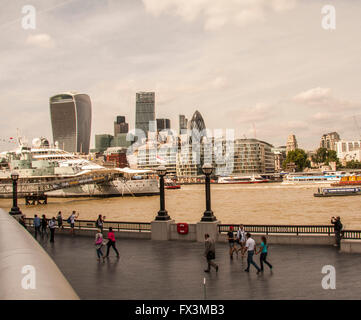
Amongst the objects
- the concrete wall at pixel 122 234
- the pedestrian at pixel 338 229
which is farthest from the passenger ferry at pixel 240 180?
the pedestrian at pixel 338 229

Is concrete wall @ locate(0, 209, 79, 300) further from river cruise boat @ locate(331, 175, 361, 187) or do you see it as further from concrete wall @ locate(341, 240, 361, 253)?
river cruise boat @ locate(331, 175, 361, 187)

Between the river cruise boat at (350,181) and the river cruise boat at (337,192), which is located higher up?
the river cruise boat at (350,181)

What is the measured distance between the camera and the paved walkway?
10273mm

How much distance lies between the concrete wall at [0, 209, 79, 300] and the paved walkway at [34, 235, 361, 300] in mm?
4401

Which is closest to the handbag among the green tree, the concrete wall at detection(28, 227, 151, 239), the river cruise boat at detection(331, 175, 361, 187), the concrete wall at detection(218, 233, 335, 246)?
the concrete wall at detection(218, 233, 335, 246)

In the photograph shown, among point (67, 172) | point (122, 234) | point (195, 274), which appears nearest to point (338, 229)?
point (195, 274)

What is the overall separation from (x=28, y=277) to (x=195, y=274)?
313 inches

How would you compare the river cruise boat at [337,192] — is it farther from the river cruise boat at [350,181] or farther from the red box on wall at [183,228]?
the red box on wall at [183,228]

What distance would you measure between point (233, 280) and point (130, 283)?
9.81 ft

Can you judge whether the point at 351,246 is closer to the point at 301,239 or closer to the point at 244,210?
the point at 301,239

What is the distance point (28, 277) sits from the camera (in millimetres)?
5168

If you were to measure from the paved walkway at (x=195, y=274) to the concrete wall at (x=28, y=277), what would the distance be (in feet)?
14.4

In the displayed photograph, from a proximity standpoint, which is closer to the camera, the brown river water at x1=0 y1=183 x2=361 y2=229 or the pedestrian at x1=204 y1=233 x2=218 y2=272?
the pedestrian at x1=204 y1=233 x2=218 y2=272

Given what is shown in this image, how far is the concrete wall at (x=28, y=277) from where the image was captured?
15.1 feet
